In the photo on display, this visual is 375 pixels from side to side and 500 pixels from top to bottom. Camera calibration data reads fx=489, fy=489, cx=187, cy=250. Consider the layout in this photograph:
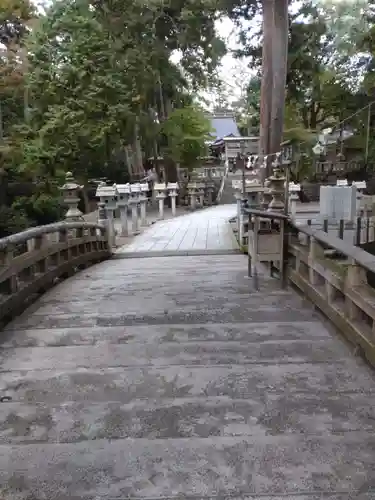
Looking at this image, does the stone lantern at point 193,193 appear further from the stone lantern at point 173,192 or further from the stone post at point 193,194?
the stone lantern at point 173,192

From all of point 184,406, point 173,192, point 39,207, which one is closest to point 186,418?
point 184,406

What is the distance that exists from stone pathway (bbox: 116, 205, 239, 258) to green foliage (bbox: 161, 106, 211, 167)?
5.71 meters

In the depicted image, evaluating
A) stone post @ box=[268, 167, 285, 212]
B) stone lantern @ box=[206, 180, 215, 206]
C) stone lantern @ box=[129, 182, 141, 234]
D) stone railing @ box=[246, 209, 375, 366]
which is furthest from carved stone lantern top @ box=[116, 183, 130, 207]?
stone lantern @ box=[206, 180, 215, 206]

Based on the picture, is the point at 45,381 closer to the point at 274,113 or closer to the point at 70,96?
the point at 274,113

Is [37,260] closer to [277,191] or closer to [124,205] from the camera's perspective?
[277,191]

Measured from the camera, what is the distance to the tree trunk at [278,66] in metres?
9.64

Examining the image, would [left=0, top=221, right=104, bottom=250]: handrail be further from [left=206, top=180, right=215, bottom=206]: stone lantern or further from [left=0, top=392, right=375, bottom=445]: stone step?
[left=206, top=180, right=215, bottom=206]: stone lantern

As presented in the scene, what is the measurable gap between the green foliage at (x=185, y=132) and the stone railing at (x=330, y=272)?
13198 mm

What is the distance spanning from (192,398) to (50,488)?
859 millimetres

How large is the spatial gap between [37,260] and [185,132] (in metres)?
14.5

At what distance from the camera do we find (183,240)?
9938 mm

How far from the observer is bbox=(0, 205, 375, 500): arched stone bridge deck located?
1.77 metres

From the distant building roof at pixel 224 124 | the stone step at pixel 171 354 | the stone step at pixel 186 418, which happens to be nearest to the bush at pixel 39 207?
the stone step at pixel 171 354

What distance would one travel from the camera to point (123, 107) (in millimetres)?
14688
